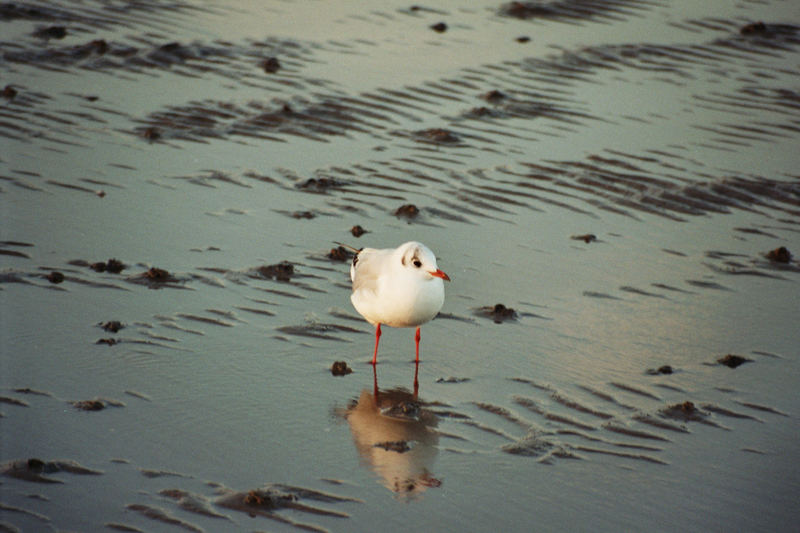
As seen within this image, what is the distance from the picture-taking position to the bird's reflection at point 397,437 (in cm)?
591

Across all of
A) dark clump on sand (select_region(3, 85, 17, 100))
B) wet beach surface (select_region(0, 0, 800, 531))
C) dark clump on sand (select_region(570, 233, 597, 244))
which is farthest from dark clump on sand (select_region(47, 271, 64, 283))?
dark clump on sand (select_region(3, 85, 17, 100))

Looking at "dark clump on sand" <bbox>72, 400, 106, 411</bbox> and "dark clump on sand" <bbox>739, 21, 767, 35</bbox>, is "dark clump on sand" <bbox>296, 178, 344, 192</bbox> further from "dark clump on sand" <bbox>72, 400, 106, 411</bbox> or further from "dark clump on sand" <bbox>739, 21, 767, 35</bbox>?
"dark clump on sand" <bbox>739, 21, 767, 35</bbox>

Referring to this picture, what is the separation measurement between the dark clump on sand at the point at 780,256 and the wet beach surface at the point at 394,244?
65 millimetres

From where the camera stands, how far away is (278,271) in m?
8.54

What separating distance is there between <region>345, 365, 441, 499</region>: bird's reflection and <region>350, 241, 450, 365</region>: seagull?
1.41 ft

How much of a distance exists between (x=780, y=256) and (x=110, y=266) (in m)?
5.32

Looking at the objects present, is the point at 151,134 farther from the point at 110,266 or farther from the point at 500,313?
the point at 500,313

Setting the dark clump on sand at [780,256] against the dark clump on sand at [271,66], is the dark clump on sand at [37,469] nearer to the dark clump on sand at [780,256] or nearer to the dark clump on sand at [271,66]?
the dark clump on sand at [780,256]

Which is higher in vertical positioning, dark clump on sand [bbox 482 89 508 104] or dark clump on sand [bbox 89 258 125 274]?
dark clump on sand [bbox 482 89 508 104]

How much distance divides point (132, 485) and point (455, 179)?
5.74m

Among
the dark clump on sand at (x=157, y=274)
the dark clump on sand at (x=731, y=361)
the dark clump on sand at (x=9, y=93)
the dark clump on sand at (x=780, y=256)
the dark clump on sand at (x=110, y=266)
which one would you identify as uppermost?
the dark clump on sand at (x=9, y=93)

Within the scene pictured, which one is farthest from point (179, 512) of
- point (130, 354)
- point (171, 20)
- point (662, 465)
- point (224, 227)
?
point (171, 20)

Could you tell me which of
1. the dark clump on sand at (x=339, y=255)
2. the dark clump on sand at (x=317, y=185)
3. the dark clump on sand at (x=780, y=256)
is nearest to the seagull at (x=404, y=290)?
the dark clump on sand at (x=339, y=255)

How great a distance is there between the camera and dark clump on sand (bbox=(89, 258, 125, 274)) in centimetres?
839
